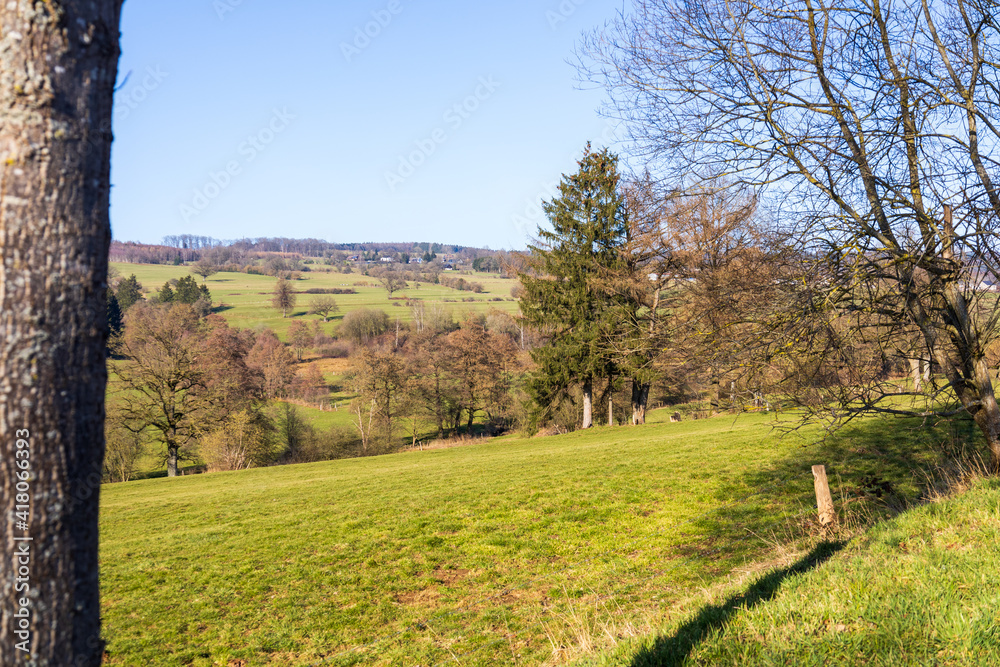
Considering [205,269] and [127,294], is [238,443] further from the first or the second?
[205,269]

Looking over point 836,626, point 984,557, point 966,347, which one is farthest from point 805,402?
point 836,626

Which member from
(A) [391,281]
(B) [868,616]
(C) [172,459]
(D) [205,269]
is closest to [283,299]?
(A) [391,281]

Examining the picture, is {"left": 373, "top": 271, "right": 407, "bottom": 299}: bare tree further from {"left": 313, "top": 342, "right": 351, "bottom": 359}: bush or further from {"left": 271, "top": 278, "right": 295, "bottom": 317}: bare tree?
{"left": 313, "top": 342, "right": 351, "bottom": 359}: bush

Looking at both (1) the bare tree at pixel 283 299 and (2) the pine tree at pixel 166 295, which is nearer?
(2) the pine tree at pixel 166 295

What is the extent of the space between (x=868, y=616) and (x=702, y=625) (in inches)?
42.0

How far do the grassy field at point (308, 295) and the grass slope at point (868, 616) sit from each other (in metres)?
68.8

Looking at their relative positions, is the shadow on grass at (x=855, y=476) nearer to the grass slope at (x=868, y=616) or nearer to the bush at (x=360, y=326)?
the grass slope at (x=868, y=616)

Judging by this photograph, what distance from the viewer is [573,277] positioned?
30.3 m

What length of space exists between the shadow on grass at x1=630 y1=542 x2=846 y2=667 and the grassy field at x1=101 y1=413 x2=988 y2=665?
530 mm

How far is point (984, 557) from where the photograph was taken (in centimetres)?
438

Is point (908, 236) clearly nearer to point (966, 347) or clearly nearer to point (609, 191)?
point (966, 347)

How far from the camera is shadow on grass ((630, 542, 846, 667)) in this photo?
373cm

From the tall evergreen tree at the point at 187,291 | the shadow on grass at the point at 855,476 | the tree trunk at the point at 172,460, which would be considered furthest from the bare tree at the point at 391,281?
the shadow on grass at the point at 855,476

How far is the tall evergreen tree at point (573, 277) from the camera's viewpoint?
1155 inches
